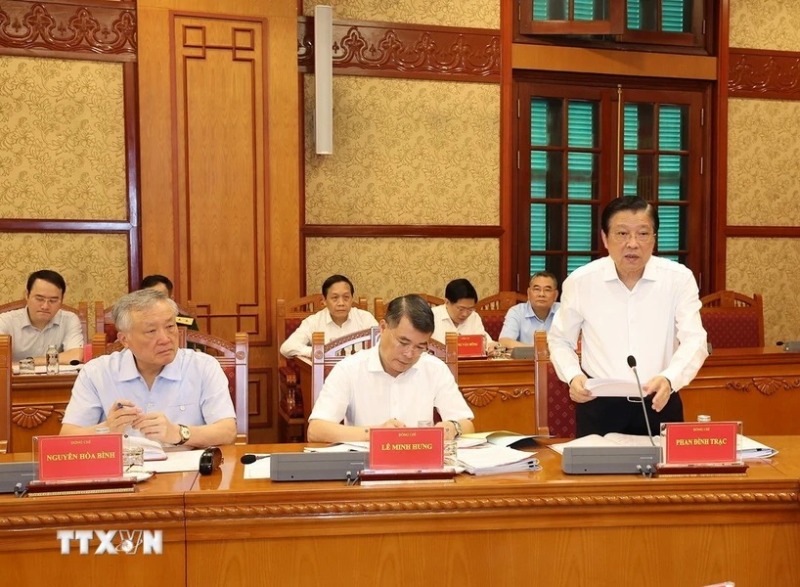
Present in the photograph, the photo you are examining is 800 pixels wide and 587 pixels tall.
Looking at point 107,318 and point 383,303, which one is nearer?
point 107,318

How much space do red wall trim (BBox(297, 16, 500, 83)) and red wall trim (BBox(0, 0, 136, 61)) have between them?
1.05 meters

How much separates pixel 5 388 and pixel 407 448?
1347 millimetres

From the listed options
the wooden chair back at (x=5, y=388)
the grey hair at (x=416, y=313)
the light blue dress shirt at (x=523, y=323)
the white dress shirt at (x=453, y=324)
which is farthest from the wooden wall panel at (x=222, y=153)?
the grey hair at (x=416, y=313)

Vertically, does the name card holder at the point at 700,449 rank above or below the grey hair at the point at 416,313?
below

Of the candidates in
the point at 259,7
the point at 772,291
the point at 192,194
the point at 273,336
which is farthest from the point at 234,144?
the point at 772,291

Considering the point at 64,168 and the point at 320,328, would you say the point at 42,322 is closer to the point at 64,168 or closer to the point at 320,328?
the point at 64,168

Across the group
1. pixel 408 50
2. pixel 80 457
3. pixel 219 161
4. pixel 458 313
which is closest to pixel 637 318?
pixel 80 457

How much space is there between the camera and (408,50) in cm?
556

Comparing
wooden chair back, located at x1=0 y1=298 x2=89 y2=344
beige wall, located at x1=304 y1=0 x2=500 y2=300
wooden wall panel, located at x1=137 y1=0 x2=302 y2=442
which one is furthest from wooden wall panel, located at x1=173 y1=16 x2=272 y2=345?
wooden chair back, located at x1=0 y1=298 x2=89 y2=344

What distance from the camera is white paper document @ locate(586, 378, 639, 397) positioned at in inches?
→ 84.5

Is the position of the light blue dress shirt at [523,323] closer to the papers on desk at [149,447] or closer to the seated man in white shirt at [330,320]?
the seated man in white shirt at [330,320]

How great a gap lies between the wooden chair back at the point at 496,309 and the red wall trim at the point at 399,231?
0.50 metres

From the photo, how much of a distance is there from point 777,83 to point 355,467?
18.8 ft

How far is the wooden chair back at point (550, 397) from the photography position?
2.64 meters
